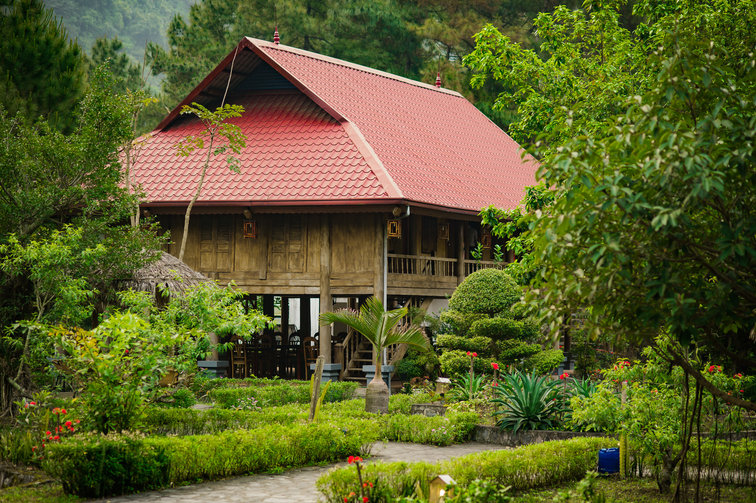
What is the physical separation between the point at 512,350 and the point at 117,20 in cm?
6864

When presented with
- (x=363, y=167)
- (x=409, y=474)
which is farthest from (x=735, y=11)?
(x=363, y=167)

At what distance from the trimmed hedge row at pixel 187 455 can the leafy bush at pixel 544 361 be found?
23.2 ft

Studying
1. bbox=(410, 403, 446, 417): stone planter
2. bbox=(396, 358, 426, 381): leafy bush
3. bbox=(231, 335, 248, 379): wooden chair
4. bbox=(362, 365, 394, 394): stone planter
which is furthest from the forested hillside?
bbox=(410, 403, 446, 417): stone planter

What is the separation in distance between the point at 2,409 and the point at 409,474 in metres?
7.05

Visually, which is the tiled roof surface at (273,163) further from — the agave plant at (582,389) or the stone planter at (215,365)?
the agave plant at (582,389)

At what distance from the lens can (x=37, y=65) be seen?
827 inches

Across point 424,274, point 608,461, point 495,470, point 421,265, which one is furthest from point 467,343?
point 495,470

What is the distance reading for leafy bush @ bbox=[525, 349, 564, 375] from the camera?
1912cm

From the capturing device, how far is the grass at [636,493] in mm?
9617

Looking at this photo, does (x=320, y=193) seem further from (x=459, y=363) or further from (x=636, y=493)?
(x=636, y=493)

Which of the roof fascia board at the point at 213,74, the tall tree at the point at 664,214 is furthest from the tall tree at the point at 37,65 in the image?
the tall tree at the point at 664,214

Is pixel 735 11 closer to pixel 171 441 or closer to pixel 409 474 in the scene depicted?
pixel 409 474

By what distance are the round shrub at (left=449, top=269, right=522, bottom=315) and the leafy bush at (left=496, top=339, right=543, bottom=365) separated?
706mm

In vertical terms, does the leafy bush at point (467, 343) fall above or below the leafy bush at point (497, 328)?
below
